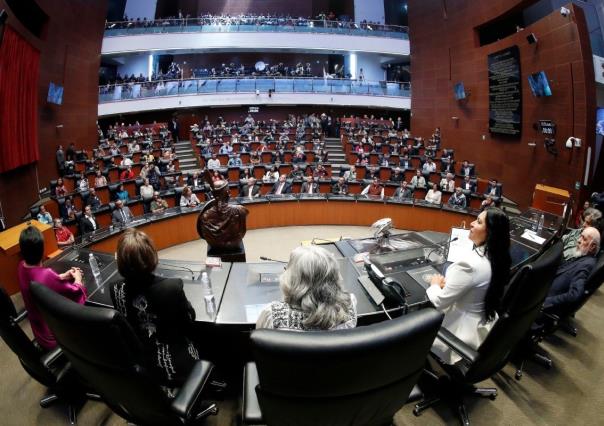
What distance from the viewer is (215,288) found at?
262 cm

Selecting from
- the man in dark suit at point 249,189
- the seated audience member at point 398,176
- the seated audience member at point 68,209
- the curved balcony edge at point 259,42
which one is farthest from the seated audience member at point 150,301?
the curved balcony edge at point 259,42

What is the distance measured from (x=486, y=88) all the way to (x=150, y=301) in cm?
1251

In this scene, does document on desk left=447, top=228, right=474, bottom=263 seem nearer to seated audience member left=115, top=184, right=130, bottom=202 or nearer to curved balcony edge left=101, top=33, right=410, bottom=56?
seated audience member left=115, top=184, right=130, bottom=202

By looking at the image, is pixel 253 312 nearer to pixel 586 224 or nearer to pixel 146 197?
pixel 586 224

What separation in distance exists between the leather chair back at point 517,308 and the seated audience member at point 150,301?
5.66 feet

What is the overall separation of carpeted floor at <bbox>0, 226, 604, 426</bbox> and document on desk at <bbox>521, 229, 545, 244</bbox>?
970 millimetres

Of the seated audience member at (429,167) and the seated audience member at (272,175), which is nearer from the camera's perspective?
the seated audience member at (272,175)

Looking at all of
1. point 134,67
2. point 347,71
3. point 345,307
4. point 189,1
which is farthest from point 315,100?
point 345,307

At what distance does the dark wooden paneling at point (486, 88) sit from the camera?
7.68 m

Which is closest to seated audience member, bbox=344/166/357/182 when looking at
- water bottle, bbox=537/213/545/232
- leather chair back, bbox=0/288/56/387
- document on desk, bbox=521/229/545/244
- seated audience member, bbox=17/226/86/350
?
water bottle, bbox=537/213/545/232

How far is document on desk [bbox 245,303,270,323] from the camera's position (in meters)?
2.23

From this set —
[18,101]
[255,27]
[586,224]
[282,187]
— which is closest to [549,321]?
[586,224]

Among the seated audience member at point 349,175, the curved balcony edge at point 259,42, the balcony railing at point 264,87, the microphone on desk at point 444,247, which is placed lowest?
the microphone on desk at point 444,247

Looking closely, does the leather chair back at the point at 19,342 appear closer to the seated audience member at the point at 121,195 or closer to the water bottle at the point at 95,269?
the water bottle at the point at 95,269
